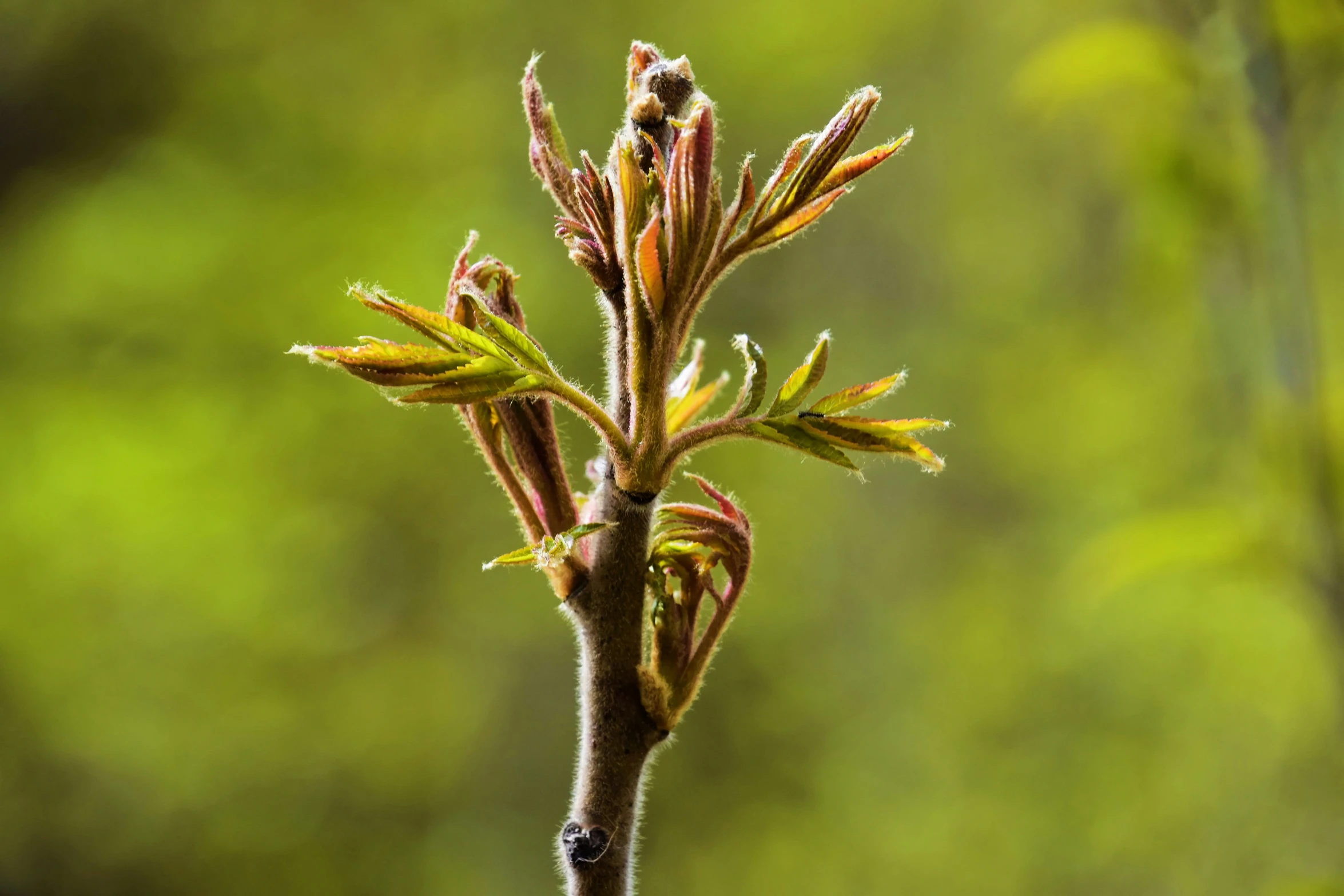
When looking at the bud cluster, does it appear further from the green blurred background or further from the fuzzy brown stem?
the green blurred background

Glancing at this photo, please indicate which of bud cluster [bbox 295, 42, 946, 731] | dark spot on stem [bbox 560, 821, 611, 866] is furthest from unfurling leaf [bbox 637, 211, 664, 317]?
dark spot on stem [bbox 560, 821, 611, 866]

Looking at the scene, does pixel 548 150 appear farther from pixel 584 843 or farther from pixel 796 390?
pixel 584 843

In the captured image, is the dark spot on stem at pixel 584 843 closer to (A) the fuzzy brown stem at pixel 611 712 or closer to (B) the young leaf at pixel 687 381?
(A) the fuzzy brown stem at pixel 611 712

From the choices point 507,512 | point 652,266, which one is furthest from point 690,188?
point 507,512

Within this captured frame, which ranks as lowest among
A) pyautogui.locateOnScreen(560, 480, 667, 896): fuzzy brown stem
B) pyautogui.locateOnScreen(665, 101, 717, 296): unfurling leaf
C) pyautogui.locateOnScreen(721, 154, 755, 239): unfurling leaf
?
pyautogui.locateOnScreen(560, 480, 667, 896): fuzzy brown stem

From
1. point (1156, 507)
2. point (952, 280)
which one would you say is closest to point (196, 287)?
point (952, 280)

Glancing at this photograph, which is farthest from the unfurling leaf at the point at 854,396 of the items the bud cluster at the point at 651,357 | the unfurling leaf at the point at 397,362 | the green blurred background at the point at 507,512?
the green blurred background at the point at 507,512
